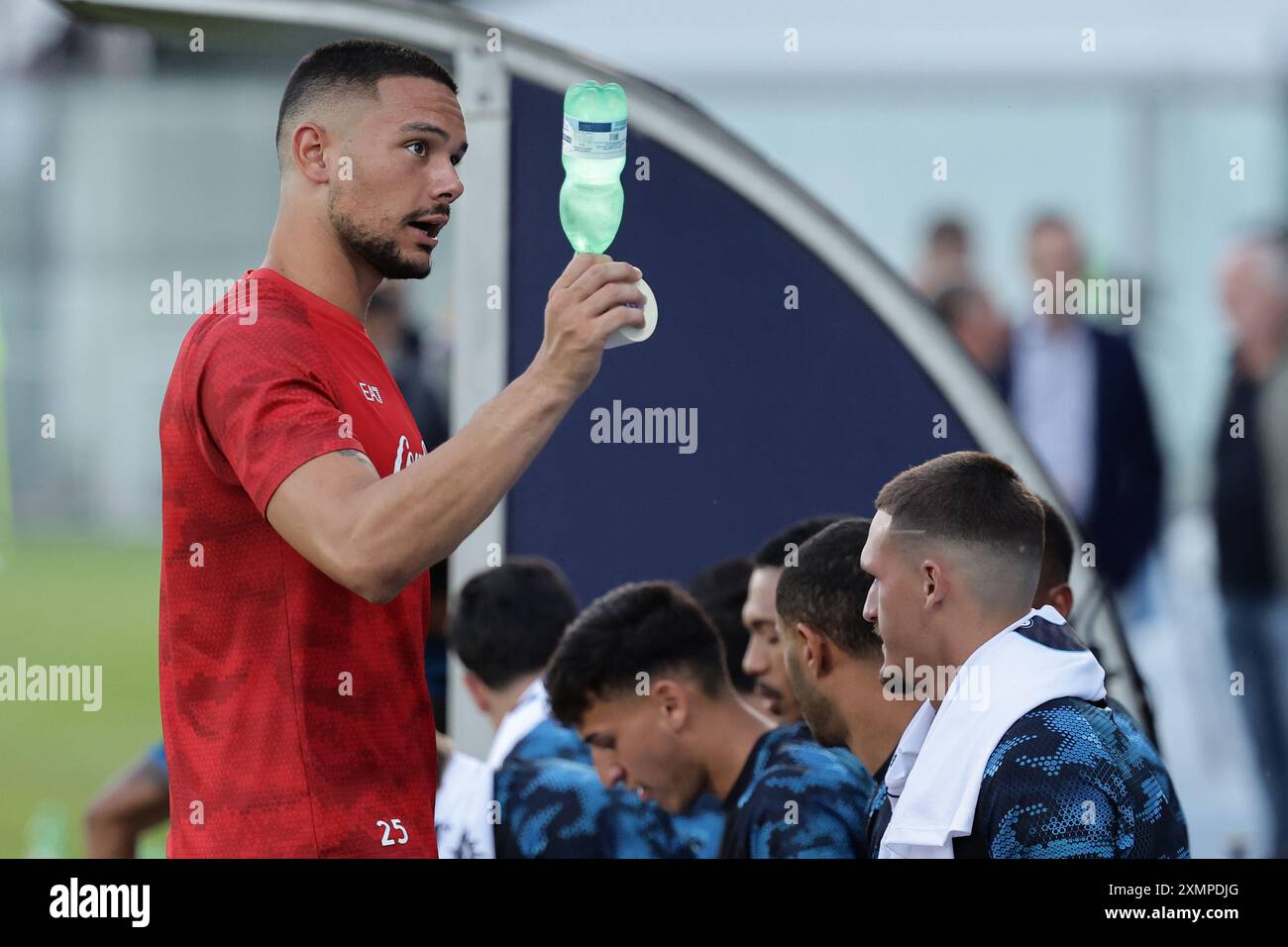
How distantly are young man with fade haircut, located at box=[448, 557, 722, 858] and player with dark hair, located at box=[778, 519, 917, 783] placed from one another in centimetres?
49

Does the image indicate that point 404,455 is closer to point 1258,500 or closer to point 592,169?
point 592,169

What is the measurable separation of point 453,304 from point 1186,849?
190cm

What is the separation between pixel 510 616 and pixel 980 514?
1522 millimetres

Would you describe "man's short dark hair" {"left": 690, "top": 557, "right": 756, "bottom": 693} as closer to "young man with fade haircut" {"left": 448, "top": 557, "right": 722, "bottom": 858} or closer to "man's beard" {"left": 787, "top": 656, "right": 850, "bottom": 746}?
"young man with fade haircut" {"left": 448, "top": 557, "right": 722, "bottom": 858}

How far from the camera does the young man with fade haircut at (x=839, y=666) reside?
2764mm

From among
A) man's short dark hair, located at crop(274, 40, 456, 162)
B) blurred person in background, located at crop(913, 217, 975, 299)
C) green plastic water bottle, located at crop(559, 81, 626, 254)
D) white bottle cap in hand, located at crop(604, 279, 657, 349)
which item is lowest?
white bottle cap in hand, located at crop(604, 279, 657, 349)

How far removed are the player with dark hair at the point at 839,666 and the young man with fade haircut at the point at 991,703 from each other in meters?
0.27

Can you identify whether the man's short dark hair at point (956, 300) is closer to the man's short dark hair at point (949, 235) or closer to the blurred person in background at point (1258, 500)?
the man's short dark hair at point (949, 235)

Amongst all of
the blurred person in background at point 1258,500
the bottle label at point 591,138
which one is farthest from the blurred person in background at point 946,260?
the bottle label at point 591,138

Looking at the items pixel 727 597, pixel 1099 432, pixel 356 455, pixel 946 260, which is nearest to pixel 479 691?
pixel 727 597

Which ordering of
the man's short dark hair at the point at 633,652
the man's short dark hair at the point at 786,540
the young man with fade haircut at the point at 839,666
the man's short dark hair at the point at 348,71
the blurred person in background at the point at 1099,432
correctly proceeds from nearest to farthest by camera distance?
the man's short dark hair at the point at 348,71 < the young man with fade haircut at the point at 839,666 < the man's short dark hair at the point at 633,652 < the man's short dark hair at the point at 786,540 < the blurred person in background at the point at 1099,432

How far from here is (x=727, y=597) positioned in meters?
3.70

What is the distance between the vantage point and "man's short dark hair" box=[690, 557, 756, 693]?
3.65 meters

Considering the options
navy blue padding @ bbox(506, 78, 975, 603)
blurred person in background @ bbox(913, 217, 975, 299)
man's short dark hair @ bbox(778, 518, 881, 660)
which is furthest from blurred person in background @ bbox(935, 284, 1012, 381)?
man's short dark hair @ bbox(778, 518, 881, 660)
